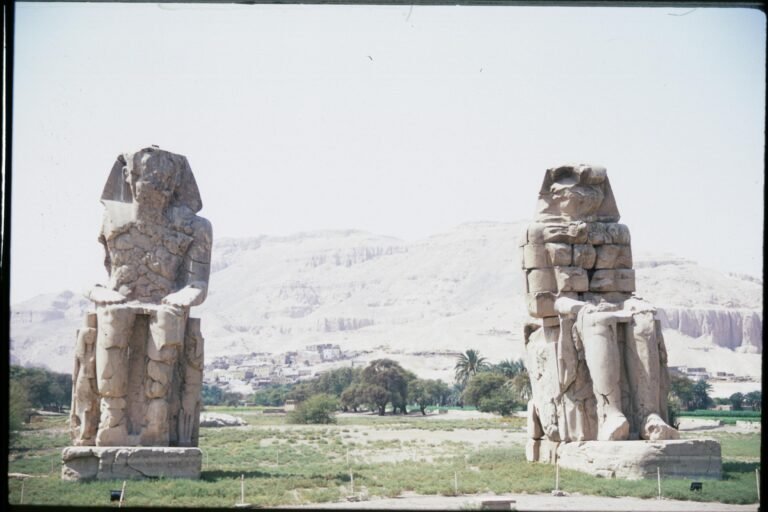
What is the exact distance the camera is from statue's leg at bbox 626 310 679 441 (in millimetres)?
13500

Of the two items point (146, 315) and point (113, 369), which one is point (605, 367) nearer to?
point (146, 315)

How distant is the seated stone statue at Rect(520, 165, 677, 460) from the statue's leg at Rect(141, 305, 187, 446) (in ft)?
15.6

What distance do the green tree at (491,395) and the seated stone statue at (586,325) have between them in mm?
29864

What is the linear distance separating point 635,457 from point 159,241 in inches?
242

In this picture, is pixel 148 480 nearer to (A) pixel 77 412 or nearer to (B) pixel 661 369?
(A) pixel 77 412

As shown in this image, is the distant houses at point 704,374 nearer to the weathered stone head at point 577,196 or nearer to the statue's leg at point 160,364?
the weathered stone head at point 577,196

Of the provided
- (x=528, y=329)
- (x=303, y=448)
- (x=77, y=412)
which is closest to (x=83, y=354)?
(x=77, y=412)

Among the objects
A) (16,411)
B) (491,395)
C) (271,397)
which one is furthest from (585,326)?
(271,397)

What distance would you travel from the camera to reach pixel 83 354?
13.0 meters

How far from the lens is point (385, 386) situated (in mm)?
55906

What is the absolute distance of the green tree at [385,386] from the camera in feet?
173

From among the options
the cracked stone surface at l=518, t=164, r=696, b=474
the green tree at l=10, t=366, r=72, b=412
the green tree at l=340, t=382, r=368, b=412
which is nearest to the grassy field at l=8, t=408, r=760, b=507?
the cracked stone surface at l=518, t=164, r=696, b=474

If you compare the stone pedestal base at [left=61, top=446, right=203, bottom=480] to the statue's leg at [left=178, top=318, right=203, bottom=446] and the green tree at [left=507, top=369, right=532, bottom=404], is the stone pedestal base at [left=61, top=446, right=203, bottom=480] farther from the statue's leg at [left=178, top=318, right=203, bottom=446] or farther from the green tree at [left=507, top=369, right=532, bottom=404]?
the green tree at [left=507, top=369, right=532, bottom=404]

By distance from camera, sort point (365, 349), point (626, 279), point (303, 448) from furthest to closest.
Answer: point (365, 349), point (303, 448), point (626, 279)
